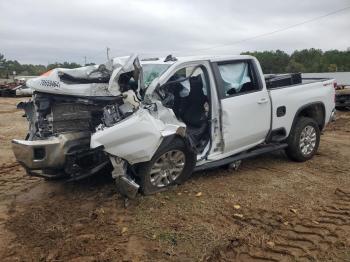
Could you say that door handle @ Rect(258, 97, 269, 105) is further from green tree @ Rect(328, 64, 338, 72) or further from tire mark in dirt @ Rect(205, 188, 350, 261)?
Answer: green tree @ Rect(328, 64, 338, 72)

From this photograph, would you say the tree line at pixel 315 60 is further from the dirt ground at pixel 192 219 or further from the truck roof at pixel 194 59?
the dirt ground at pixel 192 219

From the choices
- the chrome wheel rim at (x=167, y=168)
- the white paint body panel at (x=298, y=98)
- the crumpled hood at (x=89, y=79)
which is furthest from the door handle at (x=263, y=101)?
the crumpled hood at (x=89, y=79)

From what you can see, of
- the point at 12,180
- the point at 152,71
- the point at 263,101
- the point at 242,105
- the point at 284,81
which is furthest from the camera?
the point at 284,81

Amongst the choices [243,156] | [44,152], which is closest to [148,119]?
[44,152]

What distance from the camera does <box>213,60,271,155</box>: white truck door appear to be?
596 centimetres

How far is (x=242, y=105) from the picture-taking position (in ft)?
20.0

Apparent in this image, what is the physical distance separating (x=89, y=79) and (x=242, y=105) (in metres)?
2.14

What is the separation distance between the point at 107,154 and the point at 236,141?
2.01 metres

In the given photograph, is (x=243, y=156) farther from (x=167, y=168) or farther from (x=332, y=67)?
(x=332, y=67)

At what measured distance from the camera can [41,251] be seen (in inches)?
161

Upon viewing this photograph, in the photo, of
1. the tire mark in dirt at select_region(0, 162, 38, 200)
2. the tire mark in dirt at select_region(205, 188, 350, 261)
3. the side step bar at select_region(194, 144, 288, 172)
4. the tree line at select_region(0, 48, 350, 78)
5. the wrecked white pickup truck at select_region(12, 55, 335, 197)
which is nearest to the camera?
the tire mark in dirt at select_region(205, 188, 350, 261)

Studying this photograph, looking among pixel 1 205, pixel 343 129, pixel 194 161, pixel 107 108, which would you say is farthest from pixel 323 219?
pixel 343 129

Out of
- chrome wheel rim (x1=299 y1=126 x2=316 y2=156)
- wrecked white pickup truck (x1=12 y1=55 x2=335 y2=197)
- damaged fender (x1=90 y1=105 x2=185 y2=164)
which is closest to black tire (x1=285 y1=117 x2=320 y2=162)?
chrome wheel rim (x1=299 y1=126 x2=316 y2=156)

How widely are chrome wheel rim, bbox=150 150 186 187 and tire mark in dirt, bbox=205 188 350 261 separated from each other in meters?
1.06
